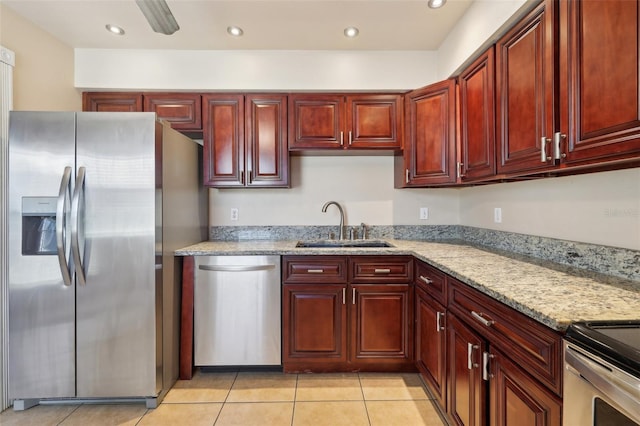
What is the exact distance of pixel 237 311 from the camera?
7.26 feet

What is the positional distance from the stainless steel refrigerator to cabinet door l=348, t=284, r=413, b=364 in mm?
1339

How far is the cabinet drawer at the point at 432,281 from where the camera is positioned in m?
1.68

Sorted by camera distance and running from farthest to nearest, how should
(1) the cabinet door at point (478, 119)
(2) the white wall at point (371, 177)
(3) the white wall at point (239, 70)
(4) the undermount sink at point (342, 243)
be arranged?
(4) the undermount sink at point (342, 243) < (3) the white wall at point (239, 70) < (1) the cabinet door at point (478, 119) < (2) the white wall at point (371, 177)

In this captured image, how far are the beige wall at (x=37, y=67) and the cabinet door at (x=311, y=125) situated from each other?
179 centimetres

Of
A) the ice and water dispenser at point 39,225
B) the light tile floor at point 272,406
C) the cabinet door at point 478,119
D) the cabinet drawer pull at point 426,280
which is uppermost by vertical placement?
the cabinet door at point 478,119

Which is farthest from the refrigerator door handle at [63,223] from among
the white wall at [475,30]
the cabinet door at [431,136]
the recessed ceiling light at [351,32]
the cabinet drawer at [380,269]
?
the white wall at [475,30]

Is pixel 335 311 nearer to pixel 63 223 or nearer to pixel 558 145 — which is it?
pixel 558 145

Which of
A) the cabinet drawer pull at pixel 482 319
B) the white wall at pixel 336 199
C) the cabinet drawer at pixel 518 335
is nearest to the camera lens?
the cabinet drawer at pixel 518 335

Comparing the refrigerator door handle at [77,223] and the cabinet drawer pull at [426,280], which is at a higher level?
the refrigerator door handle at [77,223]

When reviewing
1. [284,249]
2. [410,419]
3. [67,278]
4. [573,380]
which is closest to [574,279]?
[573,380]

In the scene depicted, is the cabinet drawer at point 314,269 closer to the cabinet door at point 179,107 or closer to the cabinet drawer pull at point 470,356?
the cabinet drawer pull at point 470,356

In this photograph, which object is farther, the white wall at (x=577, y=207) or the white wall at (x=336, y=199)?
the white wall at (x=336, y=199)

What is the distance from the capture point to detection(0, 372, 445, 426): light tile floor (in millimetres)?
1796

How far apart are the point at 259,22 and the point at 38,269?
215 centimetres
